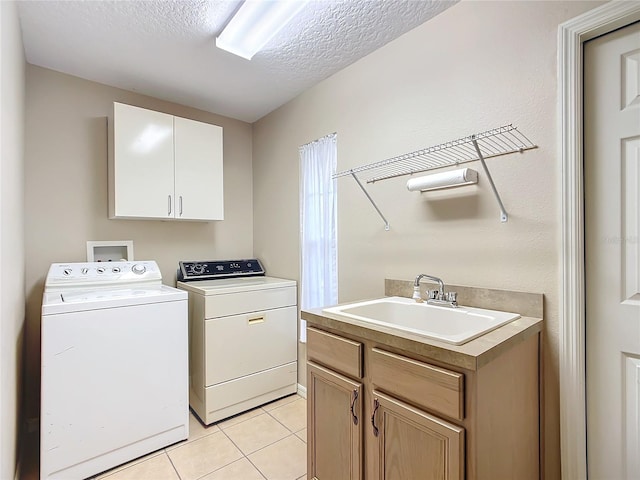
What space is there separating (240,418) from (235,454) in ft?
1.34

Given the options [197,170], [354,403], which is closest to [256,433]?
[354,403]

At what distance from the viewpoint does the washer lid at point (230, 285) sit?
2232 mm

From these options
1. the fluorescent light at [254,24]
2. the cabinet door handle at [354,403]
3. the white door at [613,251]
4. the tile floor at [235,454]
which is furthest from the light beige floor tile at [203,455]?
the fluorescent light at [254,24]

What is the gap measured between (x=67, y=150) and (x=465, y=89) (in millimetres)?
2580

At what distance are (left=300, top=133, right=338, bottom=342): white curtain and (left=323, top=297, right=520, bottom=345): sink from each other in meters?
0.63

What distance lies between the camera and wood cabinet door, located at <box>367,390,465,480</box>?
980mm

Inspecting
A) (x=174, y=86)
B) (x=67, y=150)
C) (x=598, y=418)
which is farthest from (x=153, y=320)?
(x=598, y=418)

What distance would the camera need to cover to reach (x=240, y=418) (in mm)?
2295

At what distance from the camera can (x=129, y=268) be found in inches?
90.5

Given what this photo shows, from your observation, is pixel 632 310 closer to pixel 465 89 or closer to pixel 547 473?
pixel 547 473

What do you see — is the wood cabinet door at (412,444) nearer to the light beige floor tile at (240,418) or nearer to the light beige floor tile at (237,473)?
the light beige floor tile at (237,473)

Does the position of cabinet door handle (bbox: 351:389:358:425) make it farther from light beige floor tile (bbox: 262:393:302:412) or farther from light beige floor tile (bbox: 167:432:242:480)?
light beige floor tile (bbox: 262:393:302:412)

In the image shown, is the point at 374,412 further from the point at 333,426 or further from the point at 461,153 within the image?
the point at 461,153

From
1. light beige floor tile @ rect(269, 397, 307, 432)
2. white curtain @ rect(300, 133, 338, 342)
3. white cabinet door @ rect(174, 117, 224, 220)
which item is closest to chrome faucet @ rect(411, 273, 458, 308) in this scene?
white curtain @ rect(300, 133, 338, 342)
